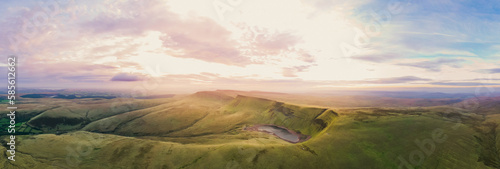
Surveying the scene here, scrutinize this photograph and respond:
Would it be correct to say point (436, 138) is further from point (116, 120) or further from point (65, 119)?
point (65, 119)

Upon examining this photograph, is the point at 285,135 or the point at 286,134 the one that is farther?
the point at 286,134

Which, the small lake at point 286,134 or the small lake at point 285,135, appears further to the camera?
the small lake at point 285,135

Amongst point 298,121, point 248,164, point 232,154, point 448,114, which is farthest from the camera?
point 298,121

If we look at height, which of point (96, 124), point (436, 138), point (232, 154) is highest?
point (436, 138)

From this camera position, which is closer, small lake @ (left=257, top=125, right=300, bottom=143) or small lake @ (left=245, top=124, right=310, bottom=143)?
small lake @ (left=245, top=124, right=310, bottom=143)

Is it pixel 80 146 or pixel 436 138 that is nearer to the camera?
pixel 436 138

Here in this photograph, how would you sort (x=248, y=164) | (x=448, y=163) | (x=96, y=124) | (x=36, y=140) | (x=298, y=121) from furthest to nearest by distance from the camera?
(x=96, y=124)
(x=298, y=121)
(x=36, y=140)
(x=248, y=164)
(x=448, y=163)

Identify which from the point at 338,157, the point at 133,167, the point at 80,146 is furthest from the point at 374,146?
the point at 80,146

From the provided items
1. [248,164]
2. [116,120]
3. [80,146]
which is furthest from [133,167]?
[116,120]

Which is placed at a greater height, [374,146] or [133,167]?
[374,146]
